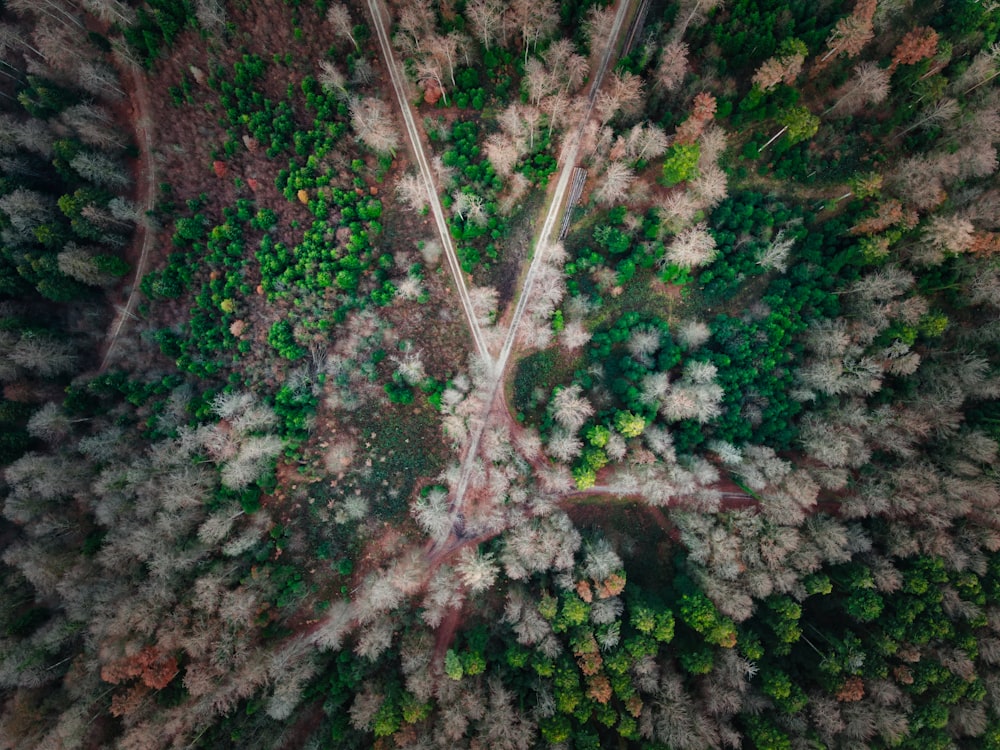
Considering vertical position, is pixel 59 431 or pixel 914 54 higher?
pixel 914 54

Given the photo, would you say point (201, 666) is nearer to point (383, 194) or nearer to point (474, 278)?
point (474, 278)

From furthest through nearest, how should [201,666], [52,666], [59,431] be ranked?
[59,431] < [52,666] < [201,666]

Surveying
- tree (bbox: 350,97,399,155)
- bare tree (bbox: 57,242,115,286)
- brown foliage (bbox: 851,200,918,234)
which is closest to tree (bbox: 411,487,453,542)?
tree (bbox: 350,97,399,155)

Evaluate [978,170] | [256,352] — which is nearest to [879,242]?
[978,170]

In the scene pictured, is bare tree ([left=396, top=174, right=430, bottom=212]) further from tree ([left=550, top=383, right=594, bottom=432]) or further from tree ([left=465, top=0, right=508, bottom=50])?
tree ([left=550, top=383, right=594, bottom=432])

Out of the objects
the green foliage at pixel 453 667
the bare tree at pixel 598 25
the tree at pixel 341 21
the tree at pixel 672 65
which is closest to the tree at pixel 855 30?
the tree at pixel 672 65

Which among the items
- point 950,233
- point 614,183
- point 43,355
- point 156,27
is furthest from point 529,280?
point 43,355
